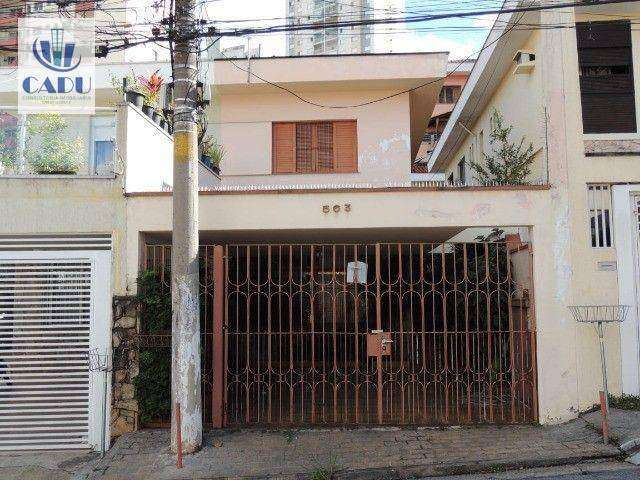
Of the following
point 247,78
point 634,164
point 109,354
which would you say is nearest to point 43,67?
point 247,78

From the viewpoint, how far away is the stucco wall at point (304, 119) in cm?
1223

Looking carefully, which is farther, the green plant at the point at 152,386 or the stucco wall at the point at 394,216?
the stucco wall at the point at 394,216

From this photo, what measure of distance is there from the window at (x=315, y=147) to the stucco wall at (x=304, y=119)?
0.16m

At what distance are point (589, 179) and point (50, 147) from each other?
7665 millimetres

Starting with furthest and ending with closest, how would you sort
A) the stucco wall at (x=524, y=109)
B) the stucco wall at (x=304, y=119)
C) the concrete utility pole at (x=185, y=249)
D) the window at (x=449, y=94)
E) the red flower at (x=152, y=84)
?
the window at (x=449, y=94)
the stucco wall at (x=304, y=119)
the red flower at (x=152, y=84)
the stucco wall at (x=524, y=109)
the concrete utility pole at (x=185, y=249)

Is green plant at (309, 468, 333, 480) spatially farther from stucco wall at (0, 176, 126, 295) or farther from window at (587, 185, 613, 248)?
window at (587, 185, 613, 248)

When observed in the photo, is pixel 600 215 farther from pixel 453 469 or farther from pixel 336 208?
pixel 453 469

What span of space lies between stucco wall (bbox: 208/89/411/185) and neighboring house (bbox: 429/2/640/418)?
4213 mm

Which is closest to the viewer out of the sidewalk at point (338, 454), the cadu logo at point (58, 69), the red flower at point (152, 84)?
the sidewalk at point (338, 454)

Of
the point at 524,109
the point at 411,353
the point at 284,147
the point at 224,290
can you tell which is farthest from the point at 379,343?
the point at 284,147

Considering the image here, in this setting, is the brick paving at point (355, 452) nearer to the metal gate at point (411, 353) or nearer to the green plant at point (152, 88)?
the metal gate at point (411, 353)

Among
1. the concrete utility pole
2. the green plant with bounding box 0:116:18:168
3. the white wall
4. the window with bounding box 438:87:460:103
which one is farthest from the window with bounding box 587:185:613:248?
the window with bounding box 438:87:460:103

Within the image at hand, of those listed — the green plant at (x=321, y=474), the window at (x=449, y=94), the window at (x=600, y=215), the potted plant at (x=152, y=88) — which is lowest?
the green plant at (x=321, y=474)

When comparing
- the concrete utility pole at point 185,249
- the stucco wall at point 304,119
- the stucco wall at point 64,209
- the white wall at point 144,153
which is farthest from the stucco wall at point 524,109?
the stucco wall at point 64,209
